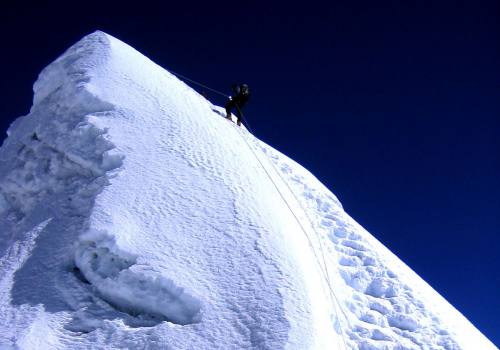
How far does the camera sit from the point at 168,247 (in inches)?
257

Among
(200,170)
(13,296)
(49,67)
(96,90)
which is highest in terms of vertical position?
(49,67)

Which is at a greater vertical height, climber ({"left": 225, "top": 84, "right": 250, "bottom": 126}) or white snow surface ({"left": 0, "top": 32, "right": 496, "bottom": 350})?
climber ({"left": 225, "top": 84, "right": 250, "bottom": 126})

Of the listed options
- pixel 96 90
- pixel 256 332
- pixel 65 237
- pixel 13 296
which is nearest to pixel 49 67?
pixel 96 90

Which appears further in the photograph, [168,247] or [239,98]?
[239,98]

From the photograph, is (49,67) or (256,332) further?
(49,67)

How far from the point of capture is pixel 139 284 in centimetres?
598

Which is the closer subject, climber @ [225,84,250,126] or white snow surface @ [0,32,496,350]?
white snow surface @ [0,32,496,350]

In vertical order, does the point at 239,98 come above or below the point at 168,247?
above

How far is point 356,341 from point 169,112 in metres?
6.46

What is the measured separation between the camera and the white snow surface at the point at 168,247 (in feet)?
Result: 18.8

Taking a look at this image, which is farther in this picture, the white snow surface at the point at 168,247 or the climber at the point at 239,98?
the climber at the point at 239,98

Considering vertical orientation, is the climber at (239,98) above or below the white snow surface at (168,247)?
above

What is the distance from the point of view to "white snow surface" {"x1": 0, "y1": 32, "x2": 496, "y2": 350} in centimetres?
573

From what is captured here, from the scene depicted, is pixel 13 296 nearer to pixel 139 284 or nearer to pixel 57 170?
pixel 139 284
